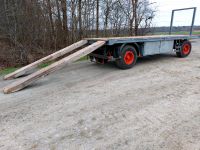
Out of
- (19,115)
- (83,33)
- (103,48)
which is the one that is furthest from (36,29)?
(19,115)

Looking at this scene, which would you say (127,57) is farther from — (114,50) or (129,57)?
(114,50)

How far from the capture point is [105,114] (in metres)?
2.92

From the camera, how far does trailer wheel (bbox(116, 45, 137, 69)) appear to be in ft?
18.5

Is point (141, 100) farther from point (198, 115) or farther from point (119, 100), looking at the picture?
point (198, 115)

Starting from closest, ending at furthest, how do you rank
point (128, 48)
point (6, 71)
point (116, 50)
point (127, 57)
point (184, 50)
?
point (116, 50) → point (128, 48) → point (127, 57) → point (6, 71) → point (184, 50)

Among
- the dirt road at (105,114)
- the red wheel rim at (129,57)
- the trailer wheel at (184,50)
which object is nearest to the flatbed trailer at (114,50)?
the red wheel rim at (129,57)

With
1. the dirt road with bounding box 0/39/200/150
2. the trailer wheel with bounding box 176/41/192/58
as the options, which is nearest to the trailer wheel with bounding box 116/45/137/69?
the dirt road with bounding box 0/39/200/150

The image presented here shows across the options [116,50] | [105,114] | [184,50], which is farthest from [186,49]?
[105,114]

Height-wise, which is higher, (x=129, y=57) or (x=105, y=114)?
(x=129, y=57)

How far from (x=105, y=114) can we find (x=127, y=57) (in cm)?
336

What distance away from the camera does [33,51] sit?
8742 mm

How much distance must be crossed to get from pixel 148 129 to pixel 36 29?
8978 millimetres

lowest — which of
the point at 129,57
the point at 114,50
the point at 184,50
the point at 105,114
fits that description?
the point at 105,114

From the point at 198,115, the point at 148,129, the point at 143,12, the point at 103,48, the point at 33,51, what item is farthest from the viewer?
the point at 143,12
